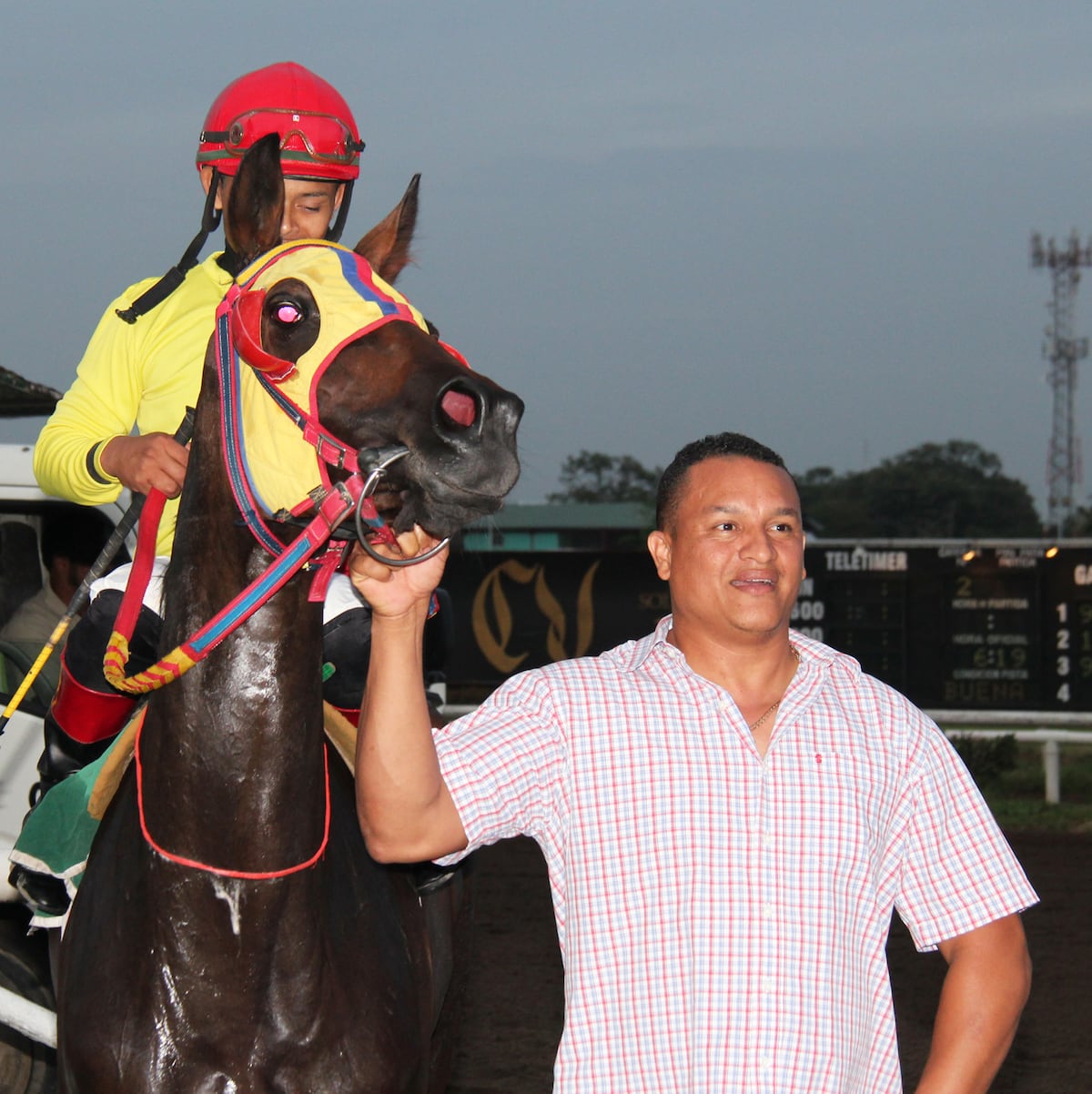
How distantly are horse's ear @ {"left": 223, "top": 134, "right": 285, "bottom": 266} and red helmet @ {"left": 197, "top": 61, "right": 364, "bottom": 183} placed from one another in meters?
0.64

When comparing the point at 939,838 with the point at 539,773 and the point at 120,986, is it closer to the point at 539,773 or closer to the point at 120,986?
the point at 539,773

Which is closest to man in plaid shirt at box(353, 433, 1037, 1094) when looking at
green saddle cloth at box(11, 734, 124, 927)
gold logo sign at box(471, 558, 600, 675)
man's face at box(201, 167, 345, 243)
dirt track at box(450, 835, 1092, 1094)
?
green saddle cloth at box(11, 734, 124, 927)

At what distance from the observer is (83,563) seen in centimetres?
514

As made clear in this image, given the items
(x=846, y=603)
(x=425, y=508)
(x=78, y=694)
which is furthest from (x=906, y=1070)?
(x=846, y=603)

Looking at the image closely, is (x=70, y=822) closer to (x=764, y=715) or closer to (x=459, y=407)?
(x=459, y=407)

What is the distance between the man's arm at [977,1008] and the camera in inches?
92.6

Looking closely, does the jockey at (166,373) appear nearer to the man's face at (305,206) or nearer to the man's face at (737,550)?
the man's face at (305,206)

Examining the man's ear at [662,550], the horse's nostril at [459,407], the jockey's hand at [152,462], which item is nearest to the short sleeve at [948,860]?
the man's ear at [662,550]

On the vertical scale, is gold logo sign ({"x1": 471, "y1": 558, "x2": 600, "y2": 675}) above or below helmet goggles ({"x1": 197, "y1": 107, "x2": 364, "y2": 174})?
below

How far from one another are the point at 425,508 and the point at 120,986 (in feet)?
3.44

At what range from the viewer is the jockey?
3207 millimetres

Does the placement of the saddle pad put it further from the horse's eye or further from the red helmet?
the red helmet

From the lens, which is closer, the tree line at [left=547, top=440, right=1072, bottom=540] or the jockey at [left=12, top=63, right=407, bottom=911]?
the jockey at [left=12, top=63, right=407, bottom=911]

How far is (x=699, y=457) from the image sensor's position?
2.66 metres
